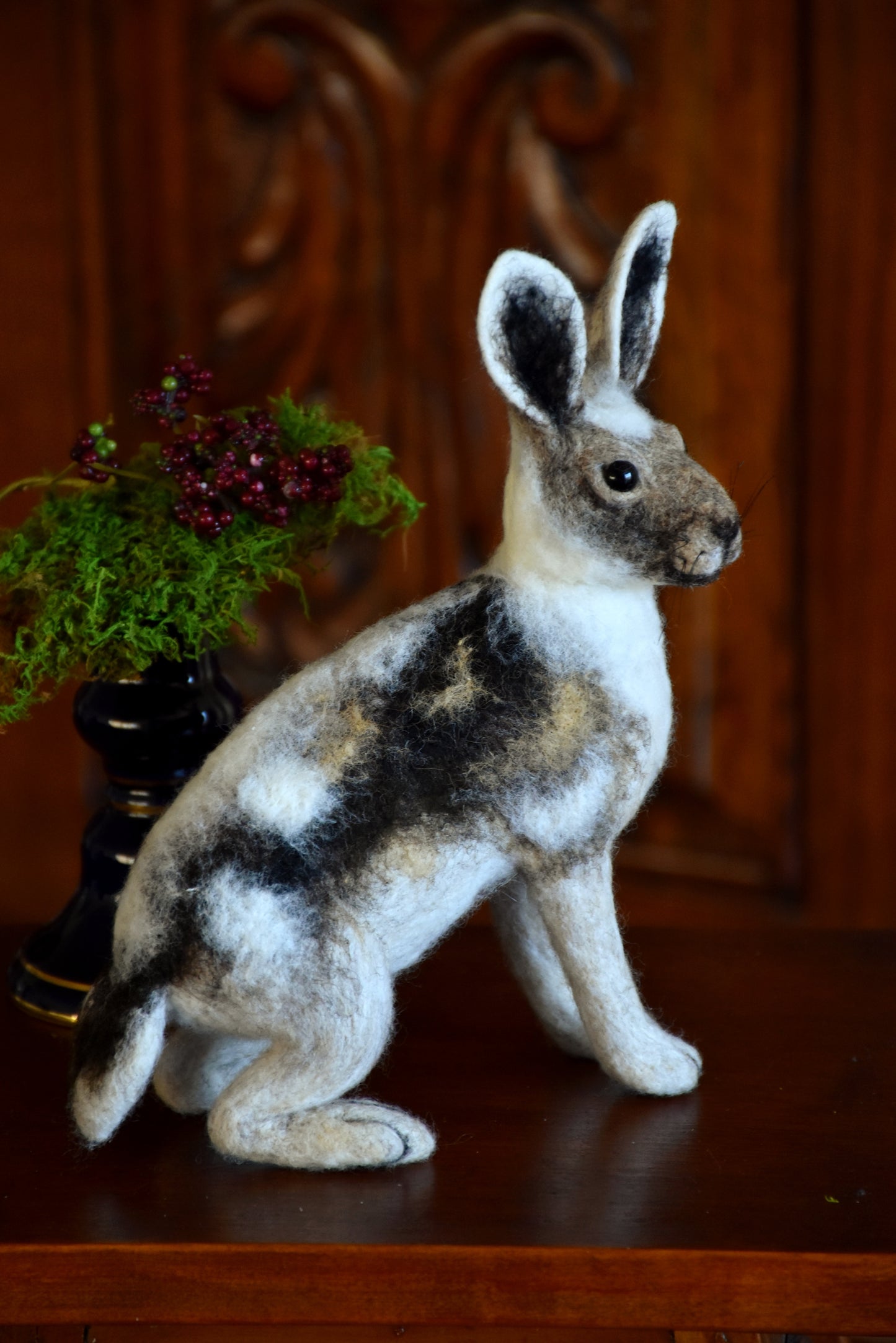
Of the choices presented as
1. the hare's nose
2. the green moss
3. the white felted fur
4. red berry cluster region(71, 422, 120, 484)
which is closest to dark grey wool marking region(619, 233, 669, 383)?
the hare's nose

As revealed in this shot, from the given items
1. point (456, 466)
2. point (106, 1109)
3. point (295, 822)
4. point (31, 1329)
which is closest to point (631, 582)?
point (295, 822)

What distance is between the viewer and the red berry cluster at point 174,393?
0.88m

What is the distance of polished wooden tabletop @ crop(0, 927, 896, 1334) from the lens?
68cm

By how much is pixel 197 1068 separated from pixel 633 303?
18.8 inches

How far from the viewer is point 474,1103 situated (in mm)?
822

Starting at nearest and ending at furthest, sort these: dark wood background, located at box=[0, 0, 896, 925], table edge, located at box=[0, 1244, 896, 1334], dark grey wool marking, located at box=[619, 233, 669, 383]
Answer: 1. table edge, located at box=[0, 1244, 896, 1334]
2. dark grey wool marking, located at box=[619, 233, 669, 383]
3. dark wood background, located at box=[0, 0, 896, 925]

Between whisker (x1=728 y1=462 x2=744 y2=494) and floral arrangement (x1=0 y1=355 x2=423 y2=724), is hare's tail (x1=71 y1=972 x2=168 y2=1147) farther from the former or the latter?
whisker (x1=728 y1=462 x2=744 y2=494)

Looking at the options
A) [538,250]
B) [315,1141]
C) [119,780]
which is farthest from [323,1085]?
[538,250]

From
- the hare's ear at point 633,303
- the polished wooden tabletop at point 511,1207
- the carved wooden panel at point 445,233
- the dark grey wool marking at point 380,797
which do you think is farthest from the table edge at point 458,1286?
the carved wooden panel at point 445,233

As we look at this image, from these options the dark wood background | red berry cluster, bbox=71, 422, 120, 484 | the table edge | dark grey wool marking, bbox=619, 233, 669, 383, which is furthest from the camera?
the dark wood background

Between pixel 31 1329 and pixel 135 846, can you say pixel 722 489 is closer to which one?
pixel 135 846

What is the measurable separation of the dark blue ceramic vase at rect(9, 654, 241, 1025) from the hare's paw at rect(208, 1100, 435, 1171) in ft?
0.73

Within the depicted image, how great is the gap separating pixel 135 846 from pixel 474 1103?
→ 11.3 inches

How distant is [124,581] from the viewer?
850mm
